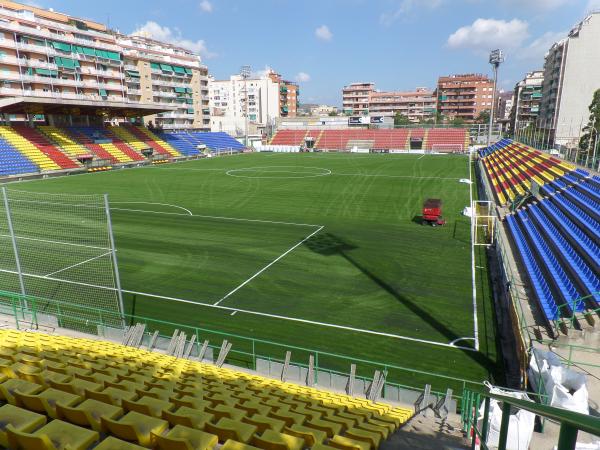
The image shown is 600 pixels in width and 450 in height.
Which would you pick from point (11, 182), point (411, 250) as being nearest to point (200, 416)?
point (411, 250)


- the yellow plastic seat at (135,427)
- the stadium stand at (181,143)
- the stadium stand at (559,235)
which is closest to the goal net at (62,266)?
the yellow plastic seat at (135,427)

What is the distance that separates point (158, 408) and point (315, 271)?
13339mm

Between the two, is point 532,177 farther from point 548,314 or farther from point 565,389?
point 565,389

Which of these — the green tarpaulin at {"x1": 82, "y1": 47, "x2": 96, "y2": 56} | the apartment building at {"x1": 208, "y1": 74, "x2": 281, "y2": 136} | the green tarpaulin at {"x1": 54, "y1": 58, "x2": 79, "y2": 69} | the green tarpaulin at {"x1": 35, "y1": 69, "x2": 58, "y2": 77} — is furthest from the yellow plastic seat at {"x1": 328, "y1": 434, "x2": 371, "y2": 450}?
the apartment building at {"x1": 208, "y1": 74, "x2": 281, "y2": 136}

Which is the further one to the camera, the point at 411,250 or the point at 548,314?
the point at 411,250

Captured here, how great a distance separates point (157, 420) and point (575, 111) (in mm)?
98576

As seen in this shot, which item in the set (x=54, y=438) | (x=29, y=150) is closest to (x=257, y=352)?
(x=54, y=438)

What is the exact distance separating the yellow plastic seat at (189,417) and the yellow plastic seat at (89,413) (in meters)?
0.65

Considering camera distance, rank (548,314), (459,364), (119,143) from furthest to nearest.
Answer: (119,143) < (548,314) < (459,364)

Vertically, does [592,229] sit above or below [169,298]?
above

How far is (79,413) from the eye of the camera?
17.0 ft

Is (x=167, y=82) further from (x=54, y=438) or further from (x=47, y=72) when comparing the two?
(x=54, y=438)

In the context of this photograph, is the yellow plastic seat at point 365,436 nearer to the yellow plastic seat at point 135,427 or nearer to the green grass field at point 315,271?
the yellow plastic seat at point 135,427

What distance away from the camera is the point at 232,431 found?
5.22 metres
